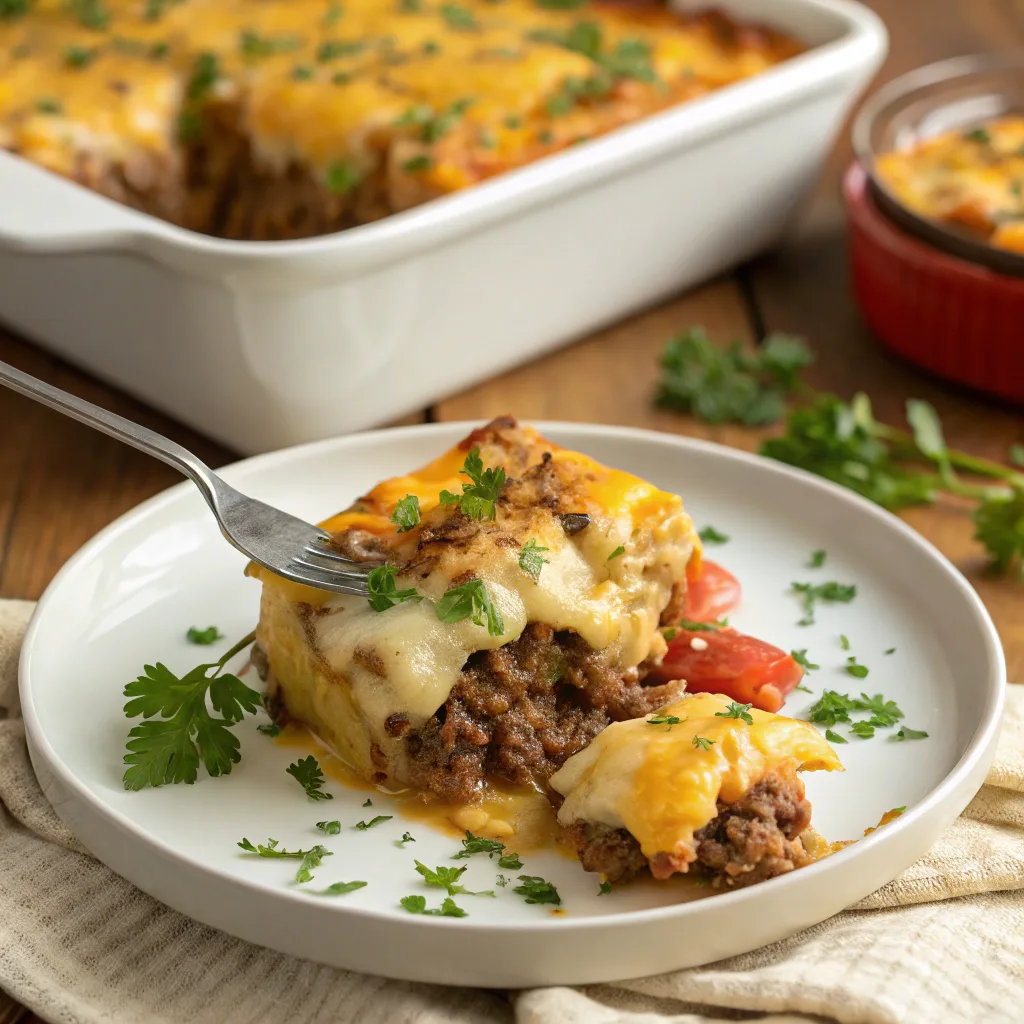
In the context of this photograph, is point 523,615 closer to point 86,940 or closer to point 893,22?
point 86,940

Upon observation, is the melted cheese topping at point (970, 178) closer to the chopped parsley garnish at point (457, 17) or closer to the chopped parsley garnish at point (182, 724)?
the chopped parsley garnish at point (457, 17)

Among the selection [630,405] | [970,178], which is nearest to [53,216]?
[630,405]

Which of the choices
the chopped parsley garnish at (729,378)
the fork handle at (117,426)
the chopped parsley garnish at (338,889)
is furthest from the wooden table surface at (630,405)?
the chopped parsley garnish at (338,889)

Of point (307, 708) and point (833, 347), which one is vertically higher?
point (307, 708)

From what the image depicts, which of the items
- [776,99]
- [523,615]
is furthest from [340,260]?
[776,99]

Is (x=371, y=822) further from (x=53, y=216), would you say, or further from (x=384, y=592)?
(x=53, y=216)

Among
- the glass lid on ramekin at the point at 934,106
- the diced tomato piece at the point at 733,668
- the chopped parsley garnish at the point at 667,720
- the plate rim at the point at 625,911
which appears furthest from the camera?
the glass lid on ramekin at the point at 934,106
